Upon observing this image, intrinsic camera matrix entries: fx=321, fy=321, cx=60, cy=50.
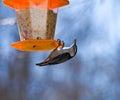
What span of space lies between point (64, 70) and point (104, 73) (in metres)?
0.28

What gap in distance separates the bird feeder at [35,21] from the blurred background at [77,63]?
114 cm

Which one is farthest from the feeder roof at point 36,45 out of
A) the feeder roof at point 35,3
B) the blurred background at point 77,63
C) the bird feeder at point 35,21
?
the blurred background at point 77,63

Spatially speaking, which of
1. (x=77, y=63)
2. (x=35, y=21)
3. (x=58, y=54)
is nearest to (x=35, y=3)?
(x=35, y=21)

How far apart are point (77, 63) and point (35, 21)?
120 centimetres

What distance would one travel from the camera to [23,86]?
229 centimetres

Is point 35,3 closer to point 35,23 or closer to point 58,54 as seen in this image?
point 35,23

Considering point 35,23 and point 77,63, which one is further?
point 77,63

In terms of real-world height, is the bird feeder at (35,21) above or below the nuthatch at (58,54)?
above

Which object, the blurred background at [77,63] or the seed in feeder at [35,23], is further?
the blurred background at [77,63]

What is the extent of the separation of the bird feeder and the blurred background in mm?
1135

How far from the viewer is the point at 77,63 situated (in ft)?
7.36

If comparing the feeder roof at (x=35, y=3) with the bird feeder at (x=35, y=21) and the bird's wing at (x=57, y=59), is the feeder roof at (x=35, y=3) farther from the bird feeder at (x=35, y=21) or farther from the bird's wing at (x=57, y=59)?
the bird's wing at (x=57, y=59)

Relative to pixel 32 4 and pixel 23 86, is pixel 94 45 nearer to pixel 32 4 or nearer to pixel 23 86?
pixel 23 86

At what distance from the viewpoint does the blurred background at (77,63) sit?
2.20 metres
